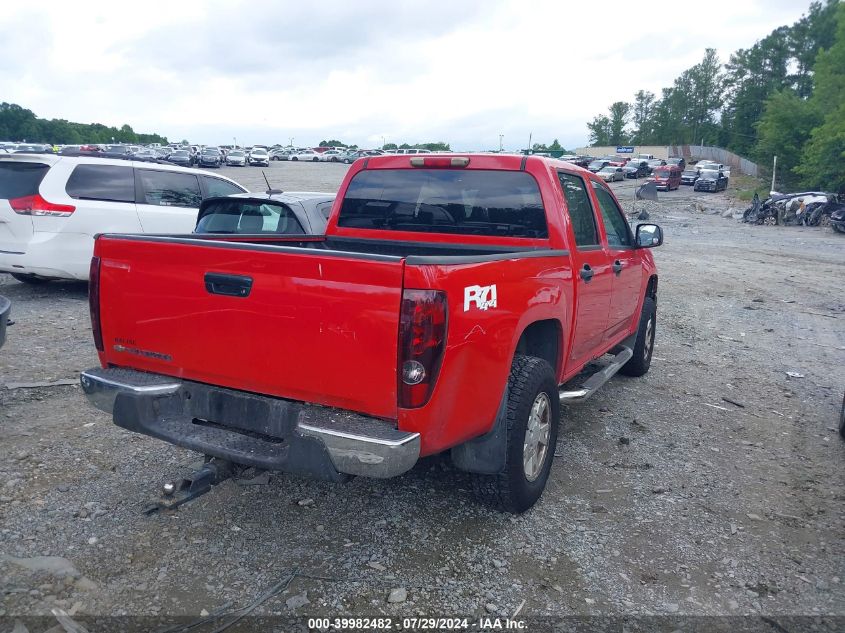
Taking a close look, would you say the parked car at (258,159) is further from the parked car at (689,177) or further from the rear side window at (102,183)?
the rear side window at (102,183)

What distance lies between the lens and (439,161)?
467 cm

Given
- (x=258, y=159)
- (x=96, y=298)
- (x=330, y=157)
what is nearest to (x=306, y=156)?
(x=330, y=157)

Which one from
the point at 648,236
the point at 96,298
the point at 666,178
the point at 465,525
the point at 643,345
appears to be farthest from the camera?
the point at 666,178

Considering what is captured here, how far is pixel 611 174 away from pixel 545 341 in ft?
165

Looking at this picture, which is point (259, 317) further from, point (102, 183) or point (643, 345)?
point (102, 183)

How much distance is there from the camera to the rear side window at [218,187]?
10.6 metres

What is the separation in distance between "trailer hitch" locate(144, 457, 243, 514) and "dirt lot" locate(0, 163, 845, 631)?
0.33 m

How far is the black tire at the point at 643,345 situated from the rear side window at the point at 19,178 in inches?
289

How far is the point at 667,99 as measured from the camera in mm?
122125

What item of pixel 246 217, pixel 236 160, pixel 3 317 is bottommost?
pixel 3 317

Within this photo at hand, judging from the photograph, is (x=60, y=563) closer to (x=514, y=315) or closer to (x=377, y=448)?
(x=377, y=448)

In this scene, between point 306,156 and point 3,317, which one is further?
point 306,156

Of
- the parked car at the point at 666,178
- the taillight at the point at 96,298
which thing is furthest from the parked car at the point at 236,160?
the taillight at the point at 96,298

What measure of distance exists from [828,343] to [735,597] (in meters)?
6.43
